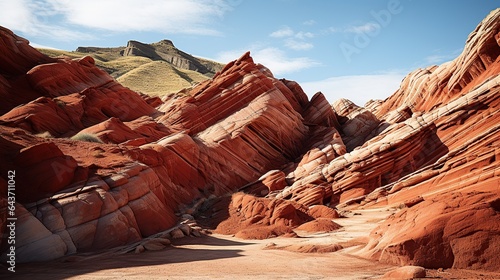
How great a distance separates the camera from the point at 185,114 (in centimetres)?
3944

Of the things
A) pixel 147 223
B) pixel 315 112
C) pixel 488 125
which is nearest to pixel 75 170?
pixel 147 223

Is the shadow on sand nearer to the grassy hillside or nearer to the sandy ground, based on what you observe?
the sandy ground

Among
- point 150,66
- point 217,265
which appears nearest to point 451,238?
point 217,265

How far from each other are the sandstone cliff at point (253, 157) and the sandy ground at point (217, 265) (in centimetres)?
116

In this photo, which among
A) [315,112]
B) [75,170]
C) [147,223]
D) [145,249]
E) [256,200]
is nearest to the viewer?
[145,249]

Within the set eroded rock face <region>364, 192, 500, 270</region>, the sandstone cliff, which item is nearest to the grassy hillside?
the sandstone cliff

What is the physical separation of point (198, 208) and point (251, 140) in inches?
438

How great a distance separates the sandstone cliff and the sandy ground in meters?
1.16

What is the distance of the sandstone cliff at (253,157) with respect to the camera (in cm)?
1366

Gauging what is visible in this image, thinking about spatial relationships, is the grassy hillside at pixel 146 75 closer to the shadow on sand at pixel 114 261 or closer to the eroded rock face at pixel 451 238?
the shadow on sand at pixel 114 261

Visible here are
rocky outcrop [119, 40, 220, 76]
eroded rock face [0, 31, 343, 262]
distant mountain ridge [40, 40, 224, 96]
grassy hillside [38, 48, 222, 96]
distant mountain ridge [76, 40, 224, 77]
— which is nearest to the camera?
eroded rock face [0, 31, 343, 262]

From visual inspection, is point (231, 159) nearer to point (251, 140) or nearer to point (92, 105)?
point (251, 140)

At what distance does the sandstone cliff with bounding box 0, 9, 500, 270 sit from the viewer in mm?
13664

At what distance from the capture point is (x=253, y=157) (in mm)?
37750
